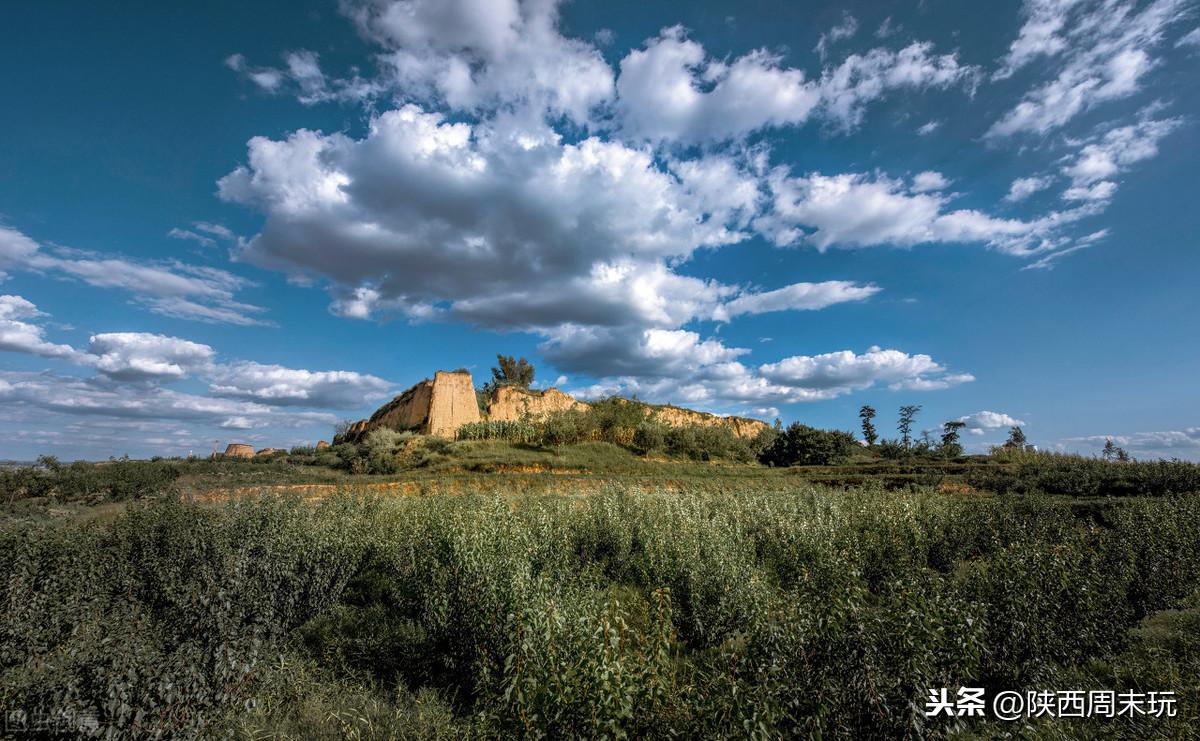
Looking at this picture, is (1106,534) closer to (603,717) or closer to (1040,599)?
(1040,599)

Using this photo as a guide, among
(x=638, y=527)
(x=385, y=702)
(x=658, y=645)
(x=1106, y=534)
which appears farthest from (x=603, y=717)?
(x=1106, y=534)

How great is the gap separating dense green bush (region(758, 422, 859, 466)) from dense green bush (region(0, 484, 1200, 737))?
116ft

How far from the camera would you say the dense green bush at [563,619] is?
3875 mm

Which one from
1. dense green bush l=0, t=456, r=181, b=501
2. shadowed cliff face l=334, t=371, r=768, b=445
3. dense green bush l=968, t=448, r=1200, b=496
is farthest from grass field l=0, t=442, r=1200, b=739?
shadowed cliff face l=334, t=371, r=768, b=445

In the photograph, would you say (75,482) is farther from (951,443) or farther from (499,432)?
(951,443)

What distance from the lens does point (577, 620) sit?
3.94m

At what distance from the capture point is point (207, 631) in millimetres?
5859

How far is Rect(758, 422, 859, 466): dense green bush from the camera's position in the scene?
157 ft

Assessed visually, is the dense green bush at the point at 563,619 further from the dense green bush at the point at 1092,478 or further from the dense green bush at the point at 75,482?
the dense green bush at the point at 75,482

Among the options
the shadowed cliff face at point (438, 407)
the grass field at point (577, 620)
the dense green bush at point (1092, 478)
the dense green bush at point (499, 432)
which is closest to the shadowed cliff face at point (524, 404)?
the shadowed cliff face at point (438, 407)

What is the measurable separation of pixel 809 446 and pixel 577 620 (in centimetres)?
4985

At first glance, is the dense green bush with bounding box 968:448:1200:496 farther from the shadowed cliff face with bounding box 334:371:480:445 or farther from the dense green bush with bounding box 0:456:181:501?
the shadowed cliff face with bounding box 334:371:480:445

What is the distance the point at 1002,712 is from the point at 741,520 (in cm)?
704

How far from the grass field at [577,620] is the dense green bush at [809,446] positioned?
35.4m
